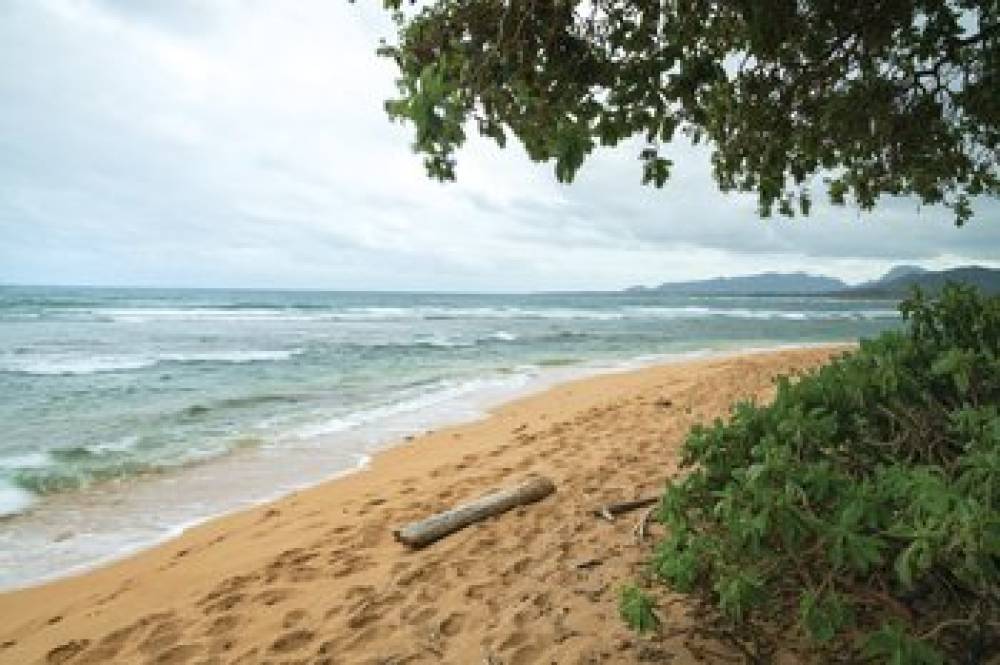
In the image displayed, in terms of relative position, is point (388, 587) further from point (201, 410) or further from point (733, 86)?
point (201, 410)

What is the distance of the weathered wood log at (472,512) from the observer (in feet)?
19.1

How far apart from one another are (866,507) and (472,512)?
13.3ft

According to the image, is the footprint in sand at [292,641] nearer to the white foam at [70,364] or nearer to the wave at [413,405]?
the wave at [413,405]

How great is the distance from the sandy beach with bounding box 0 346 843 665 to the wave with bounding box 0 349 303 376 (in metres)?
15.8

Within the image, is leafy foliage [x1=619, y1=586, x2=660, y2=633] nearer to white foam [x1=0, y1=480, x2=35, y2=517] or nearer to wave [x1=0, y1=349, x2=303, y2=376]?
white foam [x1=0, y1=480, x2=35, y2=517]

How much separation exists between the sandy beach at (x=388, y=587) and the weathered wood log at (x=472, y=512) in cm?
10

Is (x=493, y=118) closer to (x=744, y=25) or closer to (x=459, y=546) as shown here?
(x=744, y=25)

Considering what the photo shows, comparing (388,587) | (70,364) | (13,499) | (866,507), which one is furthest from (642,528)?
(70,364)

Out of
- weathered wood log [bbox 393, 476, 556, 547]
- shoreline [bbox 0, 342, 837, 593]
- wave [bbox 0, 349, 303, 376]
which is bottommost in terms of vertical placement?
shoreline [bbox 0, 342, 837, 593]

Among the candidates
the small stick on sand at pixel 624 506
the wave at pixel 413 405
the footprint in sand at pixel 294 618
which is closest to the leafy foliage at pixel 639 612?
the footprint in sand at pixel 294 618

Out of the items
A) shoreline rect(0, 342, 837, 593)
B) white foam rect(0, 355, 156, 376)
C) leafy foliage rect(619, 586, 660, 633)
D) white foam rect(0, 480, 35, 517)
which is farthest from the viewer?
white foam rect(0, 355, 156, 376)

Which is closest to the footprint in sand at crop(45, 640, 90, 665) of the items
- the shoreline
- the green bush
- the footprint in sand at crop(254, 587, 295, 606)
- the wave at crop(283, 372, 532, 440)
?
the footprint in sand at crop(254, 587, 295, 606)

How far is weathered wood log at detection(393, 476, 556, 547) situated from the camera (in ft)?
19.1

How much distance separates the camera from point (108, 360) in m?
24.4
